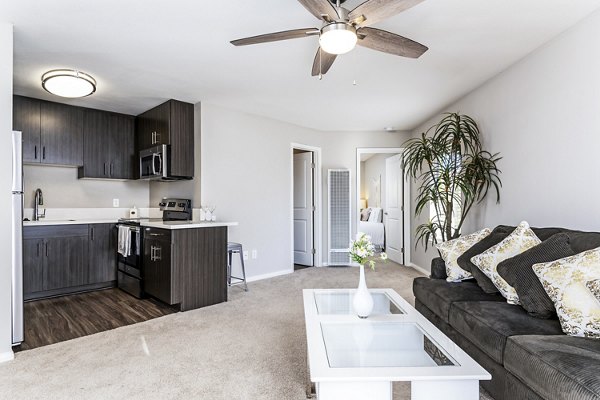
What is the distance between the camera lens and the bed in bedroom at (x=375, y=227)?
771cm

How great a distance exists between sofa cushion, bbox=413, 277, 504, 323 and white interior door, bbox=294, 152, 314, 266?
3179 mm

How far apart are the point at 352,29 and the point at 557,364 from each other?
A: 6.10ft

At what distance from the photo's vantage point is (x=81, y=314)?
11.3ft

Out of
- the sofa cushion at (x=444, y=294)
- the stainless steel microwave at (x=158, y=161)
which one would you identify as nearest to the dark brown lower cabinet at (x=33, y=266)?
the stainless steel microwave at (x=158, y=161)

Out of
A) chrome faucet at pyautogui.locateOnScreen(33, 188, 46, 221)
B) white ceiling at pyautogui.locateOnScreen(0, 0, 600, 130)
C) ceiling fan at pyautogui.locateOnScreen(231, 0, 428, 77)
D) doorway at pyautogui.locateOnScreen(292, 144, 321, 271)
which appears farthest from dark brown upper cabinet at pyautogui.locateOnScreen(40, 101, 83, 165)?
ceiling fan at pyautogui.locateOnScreen(231, 0, 428, 77)

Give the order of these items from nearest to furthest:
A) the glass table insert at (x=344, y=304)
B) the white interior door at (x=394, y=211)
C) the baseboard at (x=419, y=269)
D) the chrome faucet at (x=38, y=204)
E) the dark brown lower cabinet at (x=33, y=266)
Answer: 1. the glass table insert at (x=344, y=304)
2. the dark brown lower cabinet at (x=33, y=266)
3. the chrome faucet at (x=38, y=204)
4. the baseboard at (x=419, y=269)
5. the white interior door at (x=394, y=211)

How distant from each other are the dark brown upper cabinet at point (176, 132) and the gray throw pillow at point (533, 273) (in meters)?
3.51

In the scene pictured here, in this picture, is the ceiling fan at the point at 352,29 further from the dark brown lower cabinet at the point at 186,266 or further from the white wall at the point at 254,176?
the white wall at the point at 254,176

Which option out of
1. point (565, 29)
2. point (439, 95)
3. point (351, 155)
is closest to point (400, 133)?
point (351, 155)

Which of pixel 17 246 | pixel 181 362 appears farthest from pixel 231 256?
pixel 17 246

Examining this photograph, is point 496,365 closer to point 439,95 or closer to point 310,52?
point 310,52

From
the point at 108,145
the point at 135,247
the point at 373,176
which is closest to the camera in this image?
the point at 135,247

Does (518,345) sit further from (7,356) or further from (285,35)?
(7,356)

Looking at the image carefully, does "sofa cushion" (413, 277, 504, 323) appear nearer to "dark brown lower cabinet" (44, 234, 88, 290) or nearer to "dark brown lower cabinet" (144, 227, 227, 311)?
"dark brown lower cabinet" (144, 227, 227, 311)
